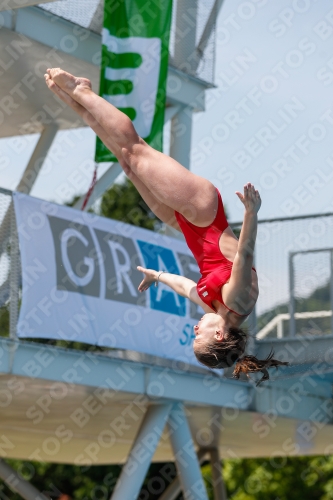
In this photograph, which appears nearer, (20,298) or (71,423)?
(20,298)

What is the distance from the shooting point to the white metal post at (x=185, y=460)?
11.8 metres

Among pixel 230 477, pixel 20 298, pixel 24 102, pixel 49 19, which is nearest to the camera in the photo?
pixel 20 298

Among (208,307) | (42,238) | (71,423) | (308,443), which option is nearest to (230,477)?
(308,443)

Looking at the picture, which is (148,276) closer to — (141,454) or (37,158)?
(141,454)

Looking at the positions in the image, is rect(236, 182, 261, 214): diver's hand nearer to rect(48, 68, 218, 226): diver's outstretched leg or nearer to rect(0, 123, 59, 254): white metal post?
rect(48, 68, 218, 226): diver's outstretched leg

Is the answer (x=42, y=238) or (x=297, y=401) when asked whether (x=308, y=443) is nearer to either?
(x=297, y=401)

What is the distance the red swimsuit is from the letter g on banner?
165 inches

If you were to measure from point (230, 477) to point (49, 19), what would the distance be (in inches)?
691

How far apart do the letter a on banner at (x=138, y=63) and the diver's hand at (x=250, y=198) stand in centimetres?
673

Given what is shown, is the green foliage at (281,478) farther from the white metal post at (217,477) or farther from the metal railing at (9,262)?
the metal railing at (9,262)

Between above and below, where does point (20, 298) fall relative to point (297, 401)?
above

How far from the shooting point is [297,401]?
12.9m

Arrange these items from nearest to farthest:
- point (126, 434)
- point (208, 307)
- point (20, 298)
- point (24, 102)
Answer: point (208, 307) → point (20, 298) → point (24, 102) → point (126, 434)

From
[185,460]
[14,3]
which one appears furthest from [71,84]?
[185,460]
